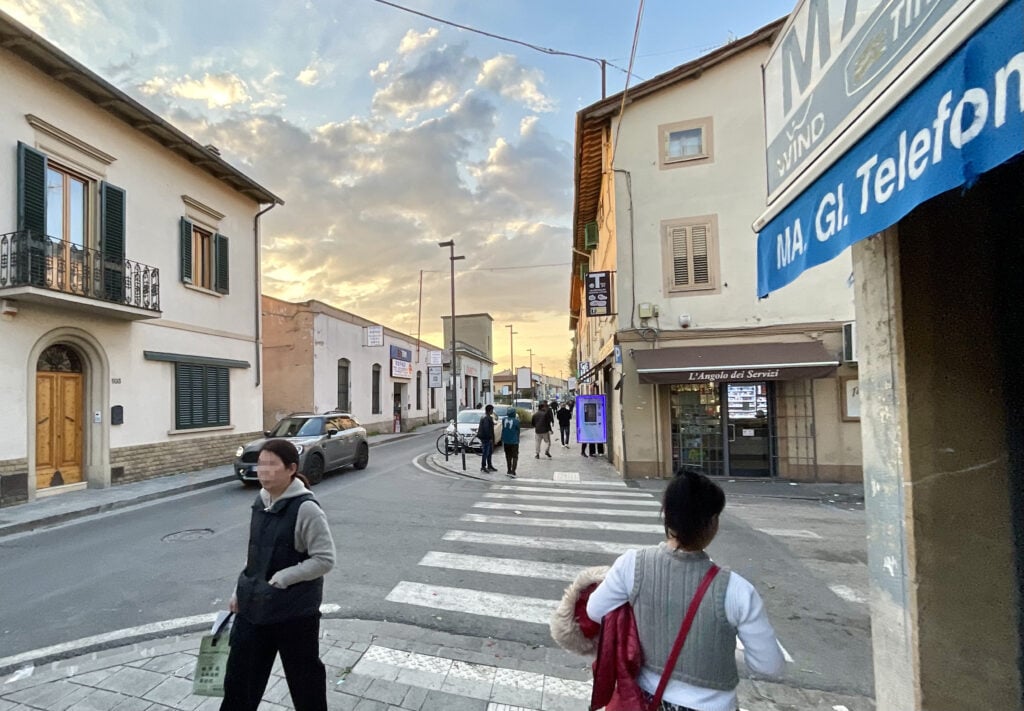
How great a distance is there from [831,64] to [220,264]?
1656cm

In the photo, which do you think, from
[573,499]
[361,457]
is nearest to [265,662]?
[573,499]

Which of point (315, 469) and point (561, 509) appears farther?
point (315, 469)

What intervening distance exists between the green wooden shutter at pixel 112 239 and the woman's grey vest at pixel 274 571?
38.2 feet

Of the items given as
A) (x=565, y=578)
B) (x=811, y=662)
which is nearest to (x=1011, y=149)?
(x=811, y=662)

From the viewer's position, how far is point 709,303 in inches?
467

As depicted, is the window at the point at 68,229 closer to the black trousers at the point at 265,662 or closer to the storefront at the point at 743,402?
the black trousers at the point at 265,662

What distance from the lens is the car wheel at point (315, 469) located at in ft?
37.1

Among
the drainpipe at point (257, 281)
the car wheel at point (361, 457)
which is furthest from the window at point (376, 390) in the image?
the car wheel at point (361, 457)

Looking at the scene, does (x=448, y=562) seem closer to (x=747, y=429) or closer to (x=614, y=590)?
(x=614, y=590)

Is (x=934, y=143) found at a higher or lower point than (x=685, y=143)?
lower

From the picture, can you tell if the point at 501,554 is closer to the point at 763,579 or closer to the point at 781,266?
the point at 763,579

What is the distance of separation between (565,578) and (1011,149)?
5.07 metres

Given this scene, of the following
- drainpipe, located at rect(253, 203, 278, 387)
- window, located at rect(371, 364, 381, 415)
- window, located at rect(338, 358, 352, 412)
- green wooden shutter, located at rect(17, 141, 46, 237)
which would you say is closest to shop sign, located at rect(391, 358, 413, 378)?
window, located at rect(371, 364, 381, 415)

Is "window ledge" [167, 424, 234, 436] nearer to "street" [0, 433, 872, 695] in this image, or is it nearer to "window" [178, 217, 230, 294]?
"street" [0, 433, 872, 695]
